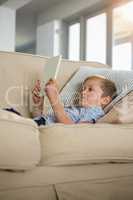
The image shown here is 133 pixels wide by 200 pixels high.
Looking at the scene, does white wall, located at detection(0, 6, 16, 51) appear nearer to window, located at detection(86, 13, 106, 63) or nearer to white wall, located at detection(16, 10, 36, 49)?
white wall, located at detection(16, 10, 36, 49)

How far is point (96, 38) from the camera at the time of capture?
5.66 m

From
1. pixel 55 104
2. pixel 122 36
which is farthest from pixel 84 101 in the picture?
pixel 122 36

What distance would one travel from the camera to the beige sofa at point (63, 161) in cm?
96

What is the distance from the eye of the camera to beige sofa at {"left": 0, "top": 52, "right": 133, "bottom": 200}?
3.14ft

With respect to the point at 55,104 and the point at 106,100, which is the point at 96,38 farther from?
the point at 55,104

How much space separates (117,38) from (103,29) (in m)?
0.31

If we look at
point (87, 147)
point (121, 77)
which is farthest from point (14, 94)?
point (87, 147)

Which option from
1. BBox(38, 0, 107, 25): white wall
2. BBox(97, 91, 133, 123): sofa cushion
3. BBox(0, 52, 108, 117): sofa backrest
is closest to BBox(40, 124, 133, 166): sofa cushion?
BBox(97, 91, 133, 123): sofa cushion

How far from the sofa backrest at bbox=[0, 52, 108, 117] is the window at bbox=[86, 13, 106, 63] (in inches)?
150

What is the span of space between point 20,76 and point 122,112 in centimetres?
52

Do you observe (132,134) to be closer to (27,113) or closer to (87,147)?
(87,147)

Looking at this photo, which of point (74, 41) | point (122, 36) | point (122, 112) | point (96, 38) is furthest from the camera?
point (74, 41)

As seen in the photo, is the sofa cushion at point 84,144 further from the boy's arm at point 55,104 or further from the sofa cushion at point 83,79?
the sofa cushion at point 83,79

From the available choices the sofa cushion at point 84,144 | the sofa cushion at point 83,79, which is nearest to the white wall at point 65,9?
the sofa cushion at point 83,79
